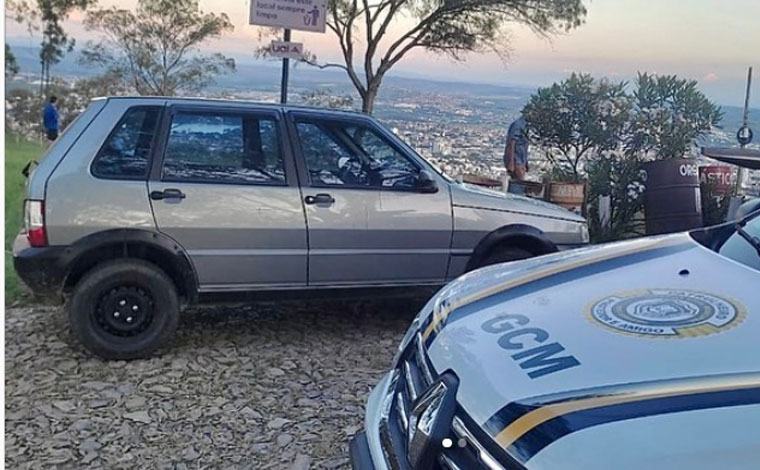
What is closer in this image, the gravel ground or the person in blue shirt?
the gravel ground

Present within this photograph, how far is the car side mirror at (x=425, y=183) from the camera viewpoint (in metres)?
4.98

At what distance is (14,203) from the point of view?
6.52 meters

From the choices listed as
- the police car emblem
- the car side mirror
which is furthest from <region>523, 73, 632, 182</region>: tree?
the police car emblem

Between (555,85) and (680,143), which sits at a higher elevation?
(555,85)

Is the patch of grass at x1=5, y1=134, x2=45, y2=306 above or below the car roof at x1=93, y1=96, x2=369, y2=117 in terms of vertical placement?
below

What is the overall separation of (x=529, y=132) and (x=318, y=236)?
181 inches

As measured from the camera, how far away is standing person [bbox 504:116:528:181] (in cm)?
864

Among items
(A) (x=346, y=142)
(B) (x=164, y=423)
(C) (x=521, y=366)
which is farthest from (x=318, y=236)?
(C) (x=521, y=366)

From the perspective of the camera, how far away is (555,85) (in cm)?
844

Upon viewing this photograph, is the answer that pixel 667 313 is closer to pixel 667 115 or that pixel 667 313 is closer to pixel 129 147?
pixel 129 147

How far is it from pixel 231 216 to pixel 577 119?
16.7 ft

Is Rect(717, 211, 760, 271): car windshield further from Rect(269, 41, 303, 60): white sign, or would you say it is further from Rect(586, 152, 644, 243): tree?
Rect(586, 152, 644, 243): tree

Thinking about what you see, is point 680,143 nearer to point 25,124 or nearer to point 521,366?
point 521,366

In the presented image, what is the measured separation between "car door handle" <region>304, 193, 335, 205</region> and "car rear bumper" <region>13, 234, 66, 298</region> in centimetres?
151
